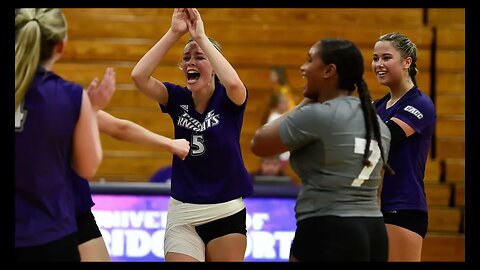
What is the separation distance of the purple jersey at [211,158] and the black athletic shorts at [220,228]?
0.36 feet

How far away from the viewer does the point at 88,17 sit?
948 cm

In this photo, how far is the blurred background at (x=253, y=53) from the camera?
30.0ft

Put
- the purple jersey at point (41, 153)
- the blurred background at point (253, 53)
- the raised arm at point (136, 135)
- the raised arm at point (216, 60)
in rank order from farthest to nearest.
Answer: the blurred background at point (253, 53) < the raised arm at point (216, 60) < the raised arm at point (136, 135) < the purple jersey at point (41, 153)

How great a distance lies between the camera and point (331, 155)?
10.7 feet

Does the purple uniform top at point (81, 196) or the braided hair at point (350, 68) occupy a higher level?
the braided hair at point (350, 68)

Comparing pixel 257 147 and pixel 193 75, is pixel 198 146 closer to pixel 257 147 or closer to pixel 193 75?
pixel 193 75

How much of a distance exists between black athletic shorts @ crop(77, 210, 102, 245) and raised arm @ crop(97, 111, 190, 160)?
604 mm

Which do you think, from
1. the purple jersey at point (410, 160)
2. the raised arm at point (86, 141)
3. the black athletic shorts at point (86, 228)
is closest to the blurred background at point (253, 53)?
the purple jersey at point (410, 160)

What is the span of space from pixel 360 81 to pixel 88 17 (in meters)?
6.65

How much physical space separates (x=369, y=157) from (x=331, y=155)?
0.18 m

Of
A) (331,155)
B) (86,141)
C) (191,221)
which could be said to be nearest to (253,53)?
(191,221)

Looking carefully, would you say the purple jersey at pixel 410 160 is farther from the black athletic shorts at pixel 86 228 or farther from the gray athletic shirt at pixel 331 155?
the black athletic shorts at pixel 86 228

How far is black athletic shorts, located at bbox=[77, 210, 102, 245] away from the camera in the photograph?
3.79m

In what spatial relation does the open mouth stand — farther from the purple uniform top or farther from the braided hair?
the braided hair
